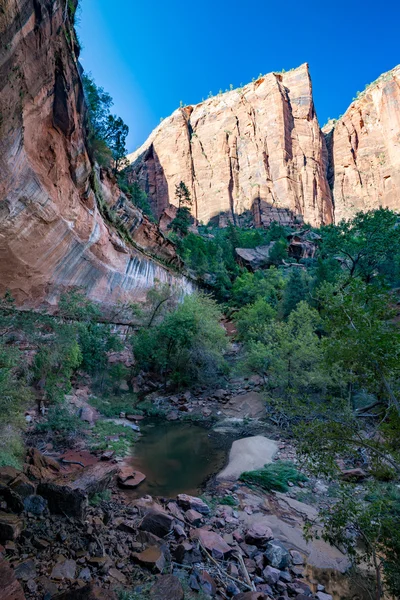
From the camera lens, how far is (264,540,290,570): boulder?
15.7ft

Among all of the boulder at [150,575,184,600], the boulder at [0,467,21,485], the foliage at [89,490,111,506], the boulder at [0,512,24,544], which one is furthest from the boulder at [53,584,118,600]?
the foliage at [89,490,111,506]

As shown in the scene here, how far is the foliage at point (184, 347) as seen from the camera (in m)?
17.9

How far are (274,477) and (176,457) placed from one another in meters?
3.47

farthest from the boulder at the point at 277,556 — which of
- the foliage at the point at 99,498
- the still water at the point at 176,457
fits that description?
the foliage at the point at 99,498

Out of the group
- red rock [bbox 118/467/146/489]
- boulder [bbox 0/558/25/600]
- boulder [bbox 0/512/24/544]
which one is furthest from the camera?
red rock [bbox 118/467/146/489]

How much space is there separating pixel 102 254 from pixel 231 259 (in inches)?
1078

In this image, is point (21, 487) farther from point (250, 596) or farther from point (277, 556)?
point (277, 556)

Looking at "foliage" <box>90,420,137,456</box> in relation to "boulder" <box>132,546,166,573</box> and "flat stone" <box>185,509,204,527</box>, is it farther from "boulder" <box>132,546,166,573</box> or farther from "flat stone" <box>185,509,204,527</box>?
"boulder" <box>132,546,166,573</box>

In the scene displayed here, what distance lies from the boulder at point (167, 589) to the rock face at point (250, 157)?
6176 cm

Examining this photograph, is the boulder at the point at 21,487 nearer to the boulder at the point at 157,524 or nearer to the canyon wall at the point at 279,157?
the boulder at the point at 157,524

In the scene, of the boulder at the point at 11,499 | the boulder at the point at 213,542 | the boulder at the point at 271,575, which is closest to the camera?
the boulder at the point at 11,499

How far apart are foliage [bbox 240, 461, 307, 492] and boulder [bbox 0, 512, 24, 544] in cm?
618

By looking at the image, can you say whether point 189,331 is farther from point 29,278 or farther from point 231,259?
point 231,259

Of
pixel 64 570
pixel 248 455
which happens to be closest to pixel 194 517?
pixel 64 570
